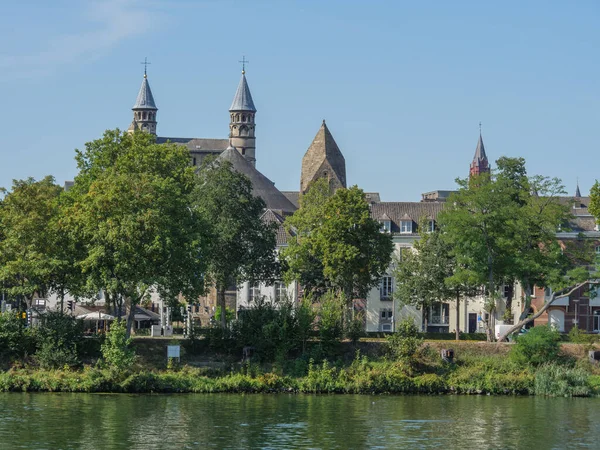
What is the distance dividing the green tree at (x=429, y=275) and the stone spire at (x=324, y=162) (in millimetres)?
56859

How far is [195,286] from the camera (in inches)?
3012

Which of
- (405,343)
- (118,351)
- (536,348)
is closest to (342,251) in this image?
(405,343)

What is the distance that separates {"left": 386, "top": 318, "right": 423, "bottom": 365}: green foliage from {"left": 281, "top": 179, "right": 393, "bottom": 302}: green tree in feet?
38.3

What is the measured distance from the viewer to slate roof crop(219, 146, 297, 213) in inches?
5581

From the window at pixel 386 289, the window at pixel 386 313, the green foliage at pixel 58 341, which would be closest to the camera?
the green foliage at pixel 58 341

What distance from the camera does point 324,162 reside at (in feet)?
510

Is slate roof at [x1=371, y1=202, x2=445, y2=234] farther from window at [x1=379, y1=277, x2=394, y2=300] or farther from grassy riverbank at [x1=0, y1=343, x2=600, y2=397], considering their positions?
grassy riverbank at [x1=0, y1=343, x2=600, y2=397]

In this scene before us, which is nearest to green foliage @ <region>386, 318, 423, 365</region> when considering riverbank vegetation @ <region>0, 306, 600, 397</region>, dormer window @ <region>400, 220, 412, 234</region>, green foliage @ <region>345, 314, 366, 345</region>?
riverbank vegetation @ <region>0, 306, 600, 397</region>

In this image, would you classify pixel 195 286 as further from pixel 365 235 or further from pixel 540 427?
pixel 540 427

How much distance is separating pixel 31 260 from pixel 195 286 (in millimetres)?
9812

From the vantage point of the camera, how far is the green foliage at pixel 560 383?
72.2 metres

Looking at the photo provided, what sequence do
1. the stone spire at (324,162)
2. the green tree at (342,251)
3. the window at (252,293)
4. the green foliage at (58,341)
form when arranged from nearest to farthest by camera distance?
1. the green foliage at (58,341)
2. the green tree at (342,251)
3. the window at (252,293)
4. the stone spire at (324,162)

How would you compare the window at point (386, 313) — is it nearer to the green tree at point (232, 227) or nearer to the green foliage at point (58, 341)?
the green tree at point (232, 227)

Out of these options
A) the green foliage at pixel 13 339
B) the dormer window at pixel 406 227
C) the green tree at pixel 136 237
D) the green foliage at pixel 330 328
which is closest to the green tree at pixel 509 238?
the green foliage at pixel 330 328
